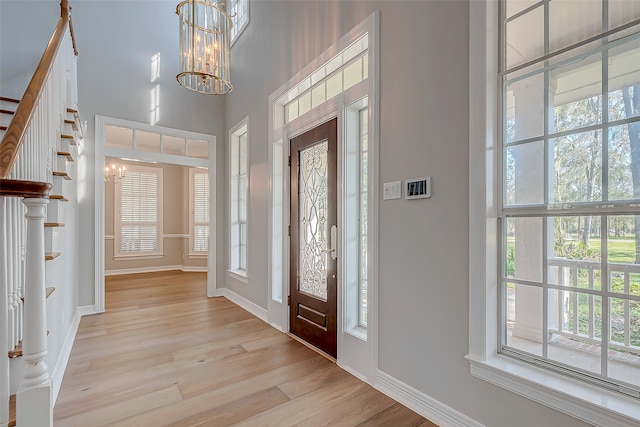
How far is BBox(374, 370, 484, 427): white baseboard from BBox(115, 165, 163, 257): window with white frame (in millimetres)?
6635

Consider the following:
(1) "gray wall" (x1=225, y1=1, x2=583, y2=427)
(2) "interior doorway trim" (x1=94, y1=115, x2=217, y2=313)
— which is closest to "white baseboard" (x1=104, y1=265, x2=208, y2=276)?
(2) "interior doorway trim" (x1=94, y1=115, x2=217, y2=313)

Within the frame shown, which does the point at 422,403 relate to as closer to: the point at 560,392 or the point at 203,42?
the point at 560,392

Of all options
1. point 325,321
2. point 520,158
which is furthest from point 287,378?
point 520,158

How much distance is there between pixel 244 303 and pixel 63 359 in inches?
80.2

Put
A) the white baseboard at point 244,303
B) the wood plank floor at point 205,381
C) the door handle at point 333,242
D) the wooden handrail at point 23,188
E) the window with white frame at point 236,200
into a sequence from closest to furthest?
the wooden handrail at point 23,188 → the wood plank floor at point 205,381 → the door handle at point 333,242 → the white baseboard at point 244,303 → the window with white frame at point 236,200

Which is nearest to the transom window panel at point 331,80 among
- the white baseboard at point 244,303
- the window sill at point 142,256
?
the white baseboard at point 244,303

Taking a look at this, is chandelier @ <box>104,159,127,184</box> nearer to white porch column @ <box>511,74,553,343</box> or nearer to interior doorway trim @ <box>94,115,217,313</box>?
interior doorway trim @ <box>94,115,217,313</box>

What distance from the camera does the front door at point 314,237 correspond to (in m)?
2.68

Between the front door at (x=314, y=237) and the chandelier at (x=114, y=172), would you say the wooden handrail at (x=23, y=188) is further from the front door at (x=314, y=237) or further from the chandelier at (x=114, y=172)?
the chandelier at (x=114, y=172)

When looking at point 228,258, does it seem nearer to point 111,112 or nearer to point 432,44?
point 111,112

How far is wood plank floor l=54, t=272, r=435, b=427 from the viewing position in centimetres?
186

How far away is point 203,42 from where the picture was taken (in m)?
2.89

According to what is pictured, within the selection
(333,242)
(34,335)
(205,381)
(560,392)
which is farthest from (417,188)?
(205,381)

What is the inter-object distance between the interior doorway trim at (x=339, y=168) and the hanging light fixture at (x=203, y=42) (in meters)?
0.69
